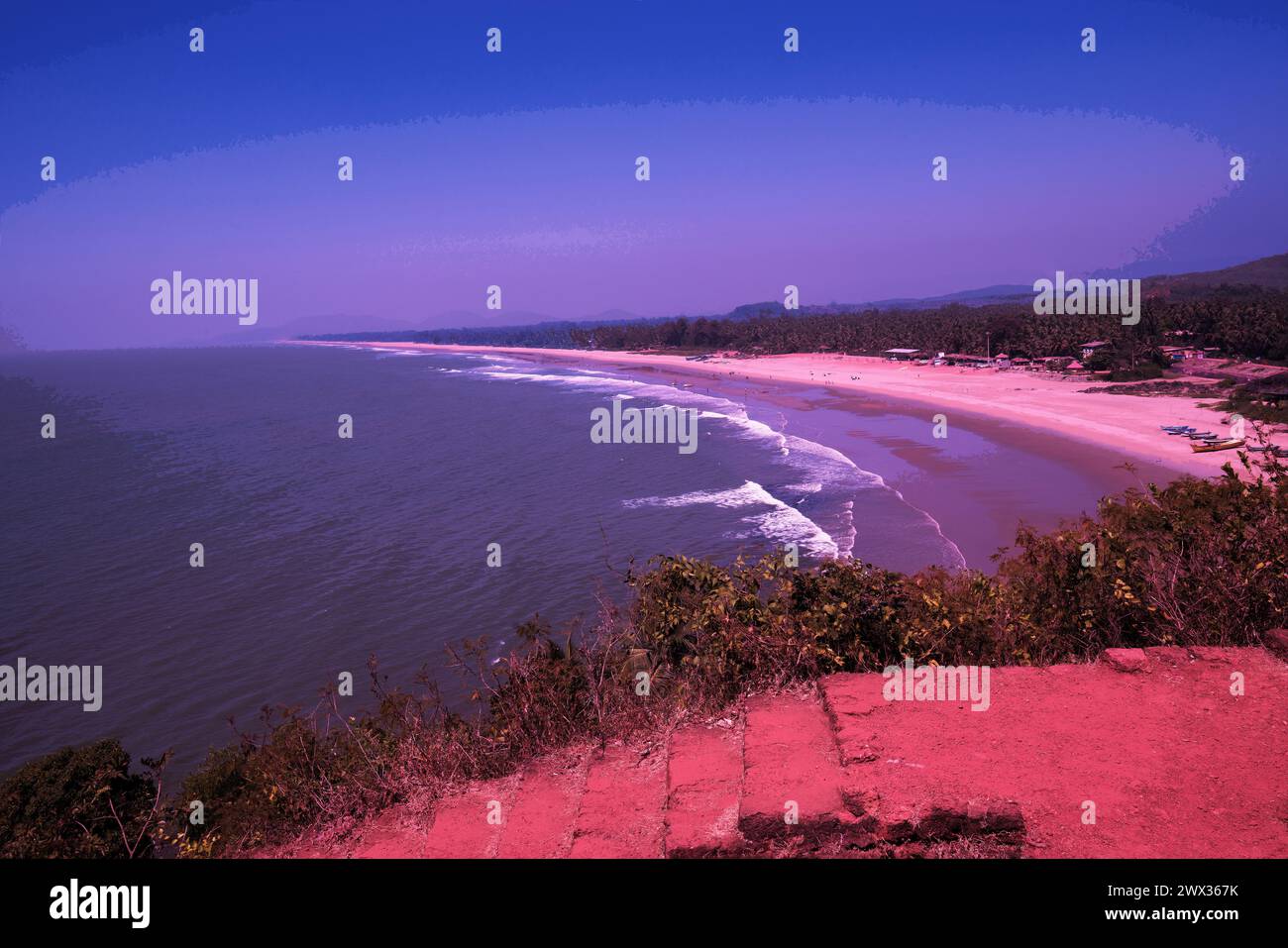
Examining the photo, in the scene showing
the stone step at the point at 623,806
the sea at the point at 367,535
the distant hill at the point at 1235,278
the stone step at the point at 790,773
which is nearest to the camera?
the stone step at the point at 790,773

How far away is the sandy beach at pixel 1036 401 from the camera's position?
26531 millimetres

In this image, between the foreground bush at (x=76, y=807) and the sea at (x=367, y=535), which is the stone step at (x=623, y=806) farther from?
the foreground bush at (x=76, y=807)

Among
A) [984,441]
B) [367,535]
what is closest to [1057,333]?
[984,441]

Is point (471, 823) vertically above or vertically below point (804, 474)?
below

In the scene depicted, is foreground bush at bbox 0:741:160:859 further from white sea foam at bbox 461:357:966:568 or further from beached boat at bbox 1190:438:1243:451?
beached boat at bbox 1190:438:1243:451

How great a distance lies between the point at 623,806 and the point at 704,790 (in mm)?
472

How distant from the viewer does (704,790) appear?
4.35 meters

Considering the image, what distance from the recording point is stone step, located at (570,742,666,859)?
3.98 metres

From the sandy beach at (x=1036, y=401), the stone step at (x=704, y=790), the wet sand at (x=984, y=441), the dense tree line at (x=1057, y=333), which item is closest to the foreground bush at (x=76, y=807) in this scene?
the stone step at (x=704, y=790)

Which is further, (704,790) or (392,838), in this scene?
(392,838)

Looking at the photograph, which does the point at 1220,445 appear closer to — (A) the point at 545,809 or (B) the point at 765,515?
(B) the point at 765,515

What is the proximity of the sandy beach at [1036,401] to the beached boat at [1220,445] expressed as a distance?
0.20 m

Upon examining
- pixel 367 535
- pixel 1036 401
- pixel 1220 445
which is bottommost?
pixel 367 535

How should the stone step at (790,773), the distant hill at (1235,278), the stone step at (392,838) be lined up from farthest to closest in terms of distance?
the distant hill at (1235,278), the stone step at (392,838), the stone step at (790,773)
